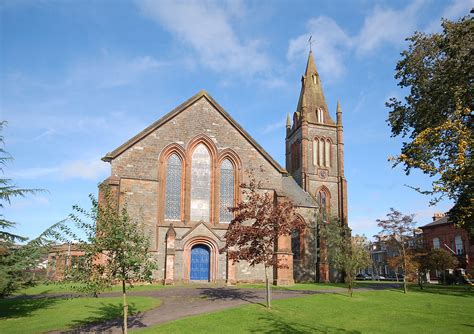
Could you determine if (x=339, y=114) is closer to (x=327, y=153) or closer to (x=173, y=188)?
(x=327, y=153)

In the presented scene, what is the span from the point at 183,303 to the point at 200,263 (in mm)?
10136

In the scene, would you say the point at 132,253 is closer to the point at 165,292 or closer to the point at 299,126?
the point at 165,292

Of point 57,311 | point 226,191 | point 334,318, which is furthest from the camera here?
point 226,191

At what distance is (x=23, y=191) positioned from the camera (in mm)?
17578

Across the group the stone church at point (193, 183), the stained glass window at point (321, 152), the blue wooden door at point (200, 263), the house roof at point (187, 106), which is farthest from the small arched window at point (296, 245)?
the stained glass window at point (321, 152)

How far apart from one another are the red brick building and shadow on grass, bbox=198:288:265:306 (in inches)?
1423

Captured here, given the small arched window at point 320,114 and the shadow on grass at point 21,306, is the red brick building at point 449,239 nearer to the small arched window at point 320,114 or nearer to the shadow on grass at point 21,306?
the small arched window at point 320,114

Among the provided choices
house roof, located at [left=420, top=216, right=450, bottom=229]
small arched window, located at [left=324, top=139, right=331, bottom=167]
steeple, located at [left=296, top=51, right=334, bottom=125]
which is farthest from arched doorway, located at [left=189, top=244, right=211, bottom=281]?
house roof, located at [left=420, top=216, right=450, bottom=229]

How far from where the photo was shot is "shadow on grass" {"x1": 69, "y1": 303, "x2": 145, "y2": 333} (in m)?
15.0

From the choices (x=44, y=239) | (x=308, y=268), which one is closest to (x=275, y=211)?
(x=44, y=239)

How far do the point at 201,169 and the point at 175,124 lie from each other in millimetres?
4147

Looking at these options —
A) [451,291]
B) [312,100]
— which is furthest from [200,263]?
[312,100]

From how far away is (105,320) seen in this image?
53.6 ft

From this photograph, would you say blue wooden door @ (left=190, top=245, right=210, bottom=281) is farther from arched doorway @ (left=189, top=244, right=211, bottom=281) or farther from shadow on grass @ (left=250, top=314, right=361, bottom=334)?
shadow on grass @ (left=250, top=314, right=361, bottom=334)
